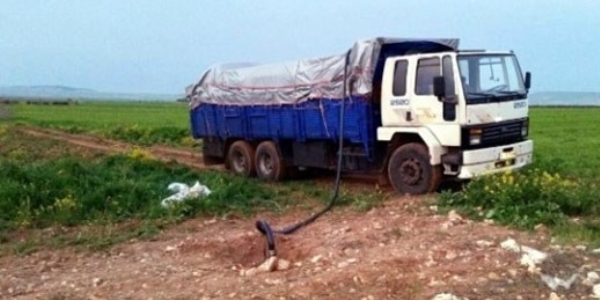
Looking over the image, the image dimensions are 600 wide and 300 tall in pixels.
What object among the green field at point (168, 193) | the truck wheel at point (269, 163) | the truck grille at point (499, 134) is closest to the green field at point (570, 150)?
the green field at point (168, 193)

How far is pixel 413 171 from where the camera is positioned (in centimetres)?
1273

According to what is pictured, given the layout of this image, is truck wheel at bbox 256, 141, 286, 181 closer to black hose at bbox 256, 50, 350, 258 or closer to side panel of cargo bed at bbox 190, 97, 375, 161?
side panel of cargo bed at bbox 190, 97, 375, 161

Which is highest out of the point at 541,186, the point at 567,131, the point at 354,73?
the point at 354,73

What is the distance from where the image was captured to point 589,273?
7.22 metres

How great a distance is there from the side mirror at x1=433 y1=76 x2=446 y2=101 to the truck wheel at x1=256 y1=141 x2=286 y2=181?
488cm

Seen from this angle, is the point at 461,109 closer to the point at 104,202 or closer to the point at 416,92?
the point at 416,92

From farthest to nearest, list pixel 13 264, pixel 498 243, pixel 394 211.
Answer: pixel 394 211
pixel 13 264
pixel 498 243

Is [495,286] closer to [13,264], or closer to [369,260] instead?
[369,260]

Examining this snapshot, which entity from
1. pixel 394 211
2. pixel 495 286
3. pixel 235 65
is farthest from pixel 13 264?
pixel 235 65

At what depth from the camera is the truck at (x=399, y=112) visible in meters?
12.1

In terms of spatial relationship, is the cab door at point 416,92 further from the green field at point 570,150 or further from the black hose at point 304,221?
the green field at point 570,150

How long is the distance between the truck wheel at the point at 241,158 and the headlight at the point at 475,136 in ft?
20.1

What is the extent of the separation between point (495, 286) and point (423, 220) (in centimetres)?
308

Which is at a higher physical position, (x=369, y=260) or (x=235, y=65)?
(x=235, y=65)
